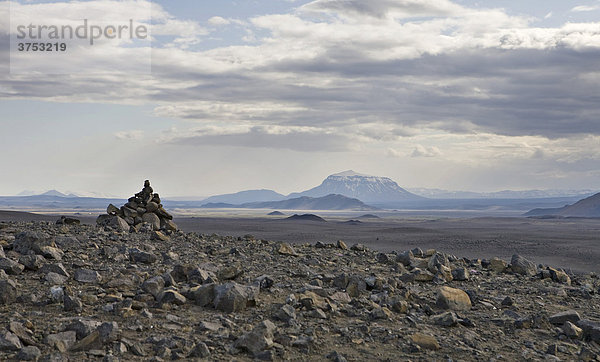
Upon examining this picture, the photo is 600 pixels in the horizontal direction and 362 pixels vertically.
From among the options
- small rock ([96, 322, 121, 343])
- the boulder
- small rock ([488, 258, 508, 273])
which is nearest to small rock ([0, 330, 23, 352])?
small rock ([96, 322, 121, 343])

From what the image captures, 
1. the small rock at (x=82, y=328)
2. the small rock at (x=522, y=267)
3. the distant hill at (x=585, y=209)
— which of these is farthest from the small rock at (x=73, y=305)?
the distant hill at (x=585, y=209)

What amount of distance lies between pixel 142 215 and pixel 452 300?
1401 cm

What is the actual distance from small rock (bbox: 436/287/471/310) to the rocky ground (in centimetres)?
2

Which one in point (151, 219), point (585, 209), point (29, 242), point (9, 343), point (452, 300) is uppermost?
point (151, 219)

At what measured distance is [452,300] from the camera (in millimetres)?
10211

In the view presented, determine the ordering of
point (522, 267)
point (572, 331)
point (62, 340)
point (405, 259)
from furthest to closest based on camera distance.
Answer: point (522, 267) < point (405, 259) < point (572, 331) < point (62, 340)

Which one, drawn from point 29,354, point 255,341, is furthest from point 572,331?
point 29,354

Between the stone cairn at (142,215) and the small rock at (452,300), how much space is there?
11.9 m

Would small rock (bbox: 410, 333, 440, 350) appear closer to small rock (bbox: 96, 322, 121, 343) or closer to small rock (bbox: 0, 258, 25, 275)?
small rock (bbox: 96, 322, 121, 343)

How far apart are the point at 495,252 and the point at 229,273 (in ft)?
99.0

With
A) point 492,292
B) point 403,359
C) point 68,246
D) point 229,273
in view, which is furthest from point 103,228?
point 403,359

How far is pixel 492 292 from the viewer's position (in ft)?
40.0

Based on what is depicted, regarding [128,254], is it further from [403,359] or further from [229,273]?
[403,359]

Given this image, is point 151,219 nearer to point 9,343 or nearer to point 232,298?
point 232,298
